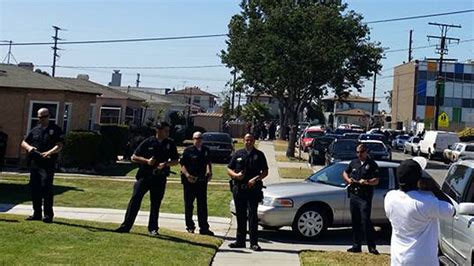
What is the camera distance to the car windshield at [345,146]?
2402 cm

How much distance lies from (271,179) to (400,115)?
249 ft

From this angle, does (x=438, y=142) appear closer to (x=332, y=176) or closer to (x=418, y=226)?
(x=332, y=176)

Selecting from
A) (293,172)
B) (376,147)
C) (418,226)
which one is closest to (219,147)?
(293,172)

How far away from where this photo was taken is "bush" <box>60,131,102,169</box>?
69.5ft

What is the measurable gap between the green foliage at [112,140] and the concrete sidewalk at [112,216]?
33.4 feet

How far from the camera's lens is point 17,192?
15.0 metres

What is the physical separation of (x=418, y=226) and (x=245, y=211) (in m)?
4.89

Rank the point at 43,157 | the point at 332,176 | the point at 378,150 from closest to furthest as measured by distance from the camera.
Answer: the point at 43,157, the point at 332,176, the point at 378,150

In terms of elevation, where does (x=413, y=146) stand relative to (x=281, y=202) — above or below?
above

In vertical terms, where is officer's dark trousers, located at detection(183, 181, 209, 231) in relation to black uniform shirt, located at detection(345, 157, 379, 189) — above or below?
below

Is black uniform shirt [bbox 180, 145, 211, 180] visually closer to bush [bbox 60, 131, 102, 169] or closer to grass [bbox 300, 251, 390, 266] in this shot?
grass [bbox 300, 251, 390, 266]

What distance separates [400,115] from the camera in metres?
94.1

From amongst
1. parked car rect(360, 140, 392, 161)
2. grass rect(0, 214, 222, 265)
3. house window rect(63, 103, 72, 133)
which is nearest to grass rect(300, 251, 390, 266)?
grass rect(0, 214, 222, 265)

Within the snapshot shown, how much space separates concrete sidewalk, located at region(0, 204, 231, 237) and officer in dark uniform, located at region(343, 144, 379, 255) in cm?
270
